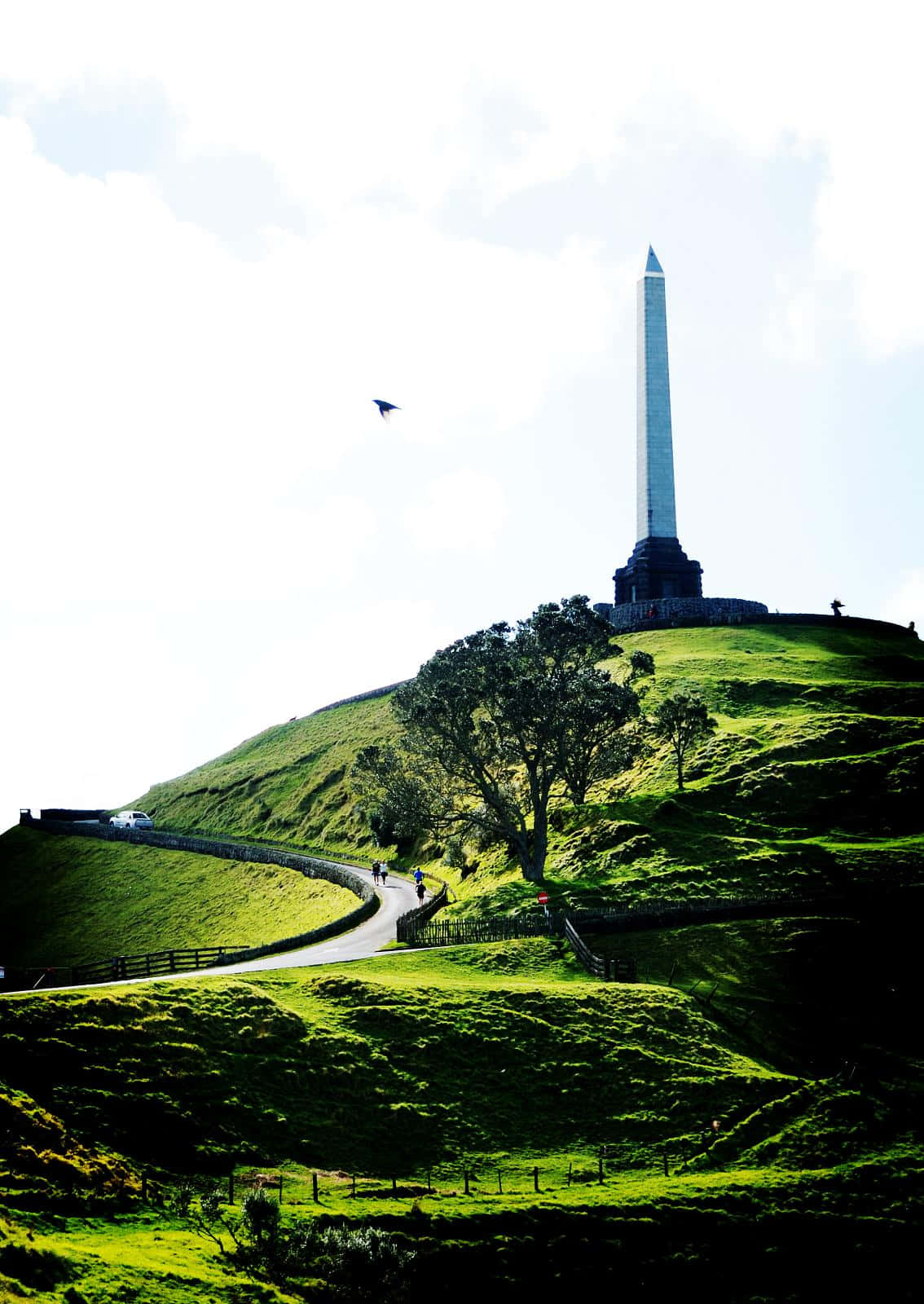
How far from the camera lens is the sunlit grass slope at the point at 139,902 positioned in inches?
2840

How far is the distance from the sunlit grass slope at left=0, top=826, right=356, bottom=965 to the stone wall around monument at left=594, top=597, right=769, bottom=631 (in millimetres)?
37133

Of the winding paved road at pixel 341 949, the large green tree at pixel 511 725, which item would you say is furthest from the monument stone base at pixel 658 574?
the winding paved road at pixel 341 949

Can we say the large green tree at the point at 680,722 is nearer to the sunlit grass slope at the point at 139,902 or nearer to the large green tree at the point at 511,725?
the large green tree at the point at 511,725

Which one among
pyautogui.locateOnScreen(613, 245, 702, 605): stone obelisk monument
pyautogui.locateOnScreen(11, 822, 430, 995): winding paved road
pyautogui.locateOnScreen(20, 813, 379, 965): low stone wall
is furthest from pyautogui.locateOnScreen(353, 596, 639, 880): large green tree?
pyautogui.locateOnScreen(613, 245, 702, 605): stone obelisk monument

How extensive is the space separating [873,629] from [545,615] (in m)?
47.2

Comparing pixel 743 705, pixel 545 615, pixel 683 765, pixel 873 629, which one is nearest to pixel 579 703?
pixel 545 615

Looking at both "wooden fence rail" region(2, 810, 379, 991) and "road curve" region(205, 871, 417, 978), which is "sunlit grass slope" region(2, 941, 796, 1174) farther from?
"road curve" region(205, 871, 417, 978)

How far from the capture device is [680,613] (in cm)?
10000

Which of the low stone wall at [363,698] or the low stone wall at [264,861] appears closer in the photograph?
the low stone wall at [264,861]

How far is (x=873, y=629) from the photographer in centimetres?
10106

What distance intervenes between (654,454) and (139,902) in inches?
1979

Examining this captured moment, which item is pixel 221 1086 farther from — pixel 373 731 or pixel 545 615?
pixel 373 731

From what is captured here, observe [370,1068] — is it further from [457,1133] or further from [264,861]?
[264,861]

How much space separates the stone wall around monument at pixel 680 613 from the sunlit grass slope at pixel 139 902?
122 ft
